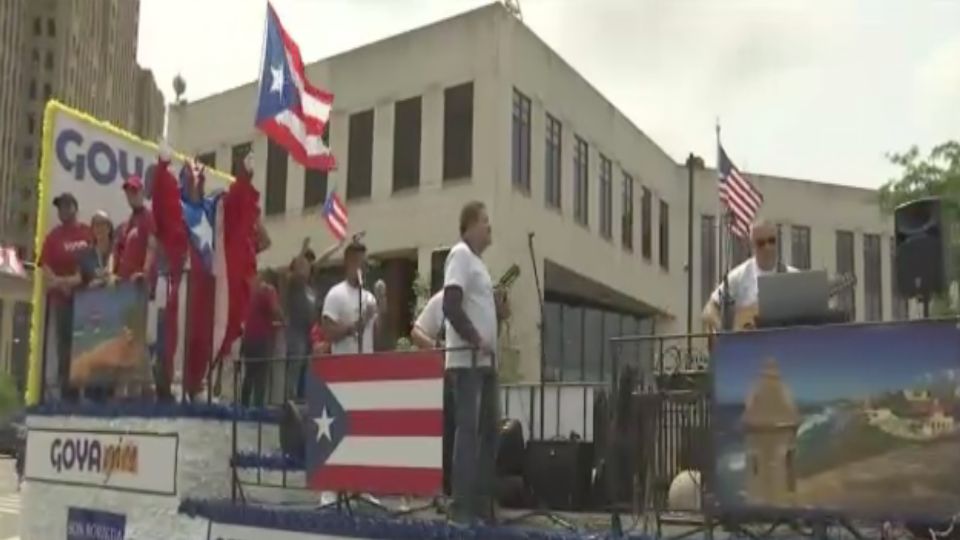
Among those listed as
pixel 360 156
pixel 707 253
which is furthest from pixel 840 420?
pixel 707 253

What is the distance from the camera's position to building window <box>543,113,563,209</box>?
29.5m

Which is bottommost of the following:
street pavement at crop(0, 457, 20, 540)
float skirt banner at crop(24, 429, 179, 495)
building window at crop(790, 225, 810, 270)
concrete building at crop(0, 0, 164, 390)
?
street pavement at crop(0, 457, 20, 540)

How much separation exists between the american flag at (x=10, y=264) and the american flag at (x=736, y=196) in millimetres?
12461

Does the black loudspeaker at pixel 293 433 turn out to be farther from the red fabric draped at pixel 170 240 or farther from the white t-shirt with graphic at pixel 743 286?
the white t-shirt with graphic at pixel 743 286

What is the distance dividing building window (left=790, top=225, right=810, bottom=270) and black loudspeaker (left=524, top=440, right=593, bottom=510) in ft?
136

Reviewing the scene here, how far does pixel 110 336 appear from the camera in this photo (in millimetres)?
8188

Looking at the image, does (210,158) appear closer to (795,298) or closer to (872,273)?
(872,273)

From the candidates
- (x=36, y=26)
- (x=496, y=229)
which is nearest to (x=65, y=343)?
(x=496, y=229)

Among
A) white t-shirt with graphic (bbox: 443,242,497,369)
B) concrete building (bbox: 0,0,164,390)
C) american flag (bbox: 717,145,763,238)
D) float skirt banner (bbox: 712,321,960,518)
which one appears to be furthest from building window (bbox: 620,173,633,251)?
concrete building (bbox: 0,0,164,390)

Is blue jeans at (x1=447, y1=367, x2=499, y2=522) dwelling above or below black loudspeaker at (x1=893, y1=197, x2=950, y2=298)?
below

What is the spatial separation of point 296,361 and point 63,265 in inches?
107

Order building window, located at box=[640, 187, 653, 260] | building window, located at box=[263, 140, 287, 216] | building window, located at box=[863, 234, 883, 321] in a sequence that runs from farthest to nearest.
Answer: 1. building window, located at box=[863, 234, 883, 321]
2. building window, located at box=[640, 187, 653, 260]
3. building window, located at box=[263, 140, 287, 216]

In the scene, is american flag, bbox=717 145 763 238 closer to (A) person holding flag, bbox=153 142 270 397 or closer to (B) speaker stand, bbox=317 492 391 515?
(A) person holding flag, bbox=153 142 270 397

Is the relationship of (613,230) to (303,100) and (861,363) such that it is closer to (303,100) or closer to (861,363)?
(303,100)
